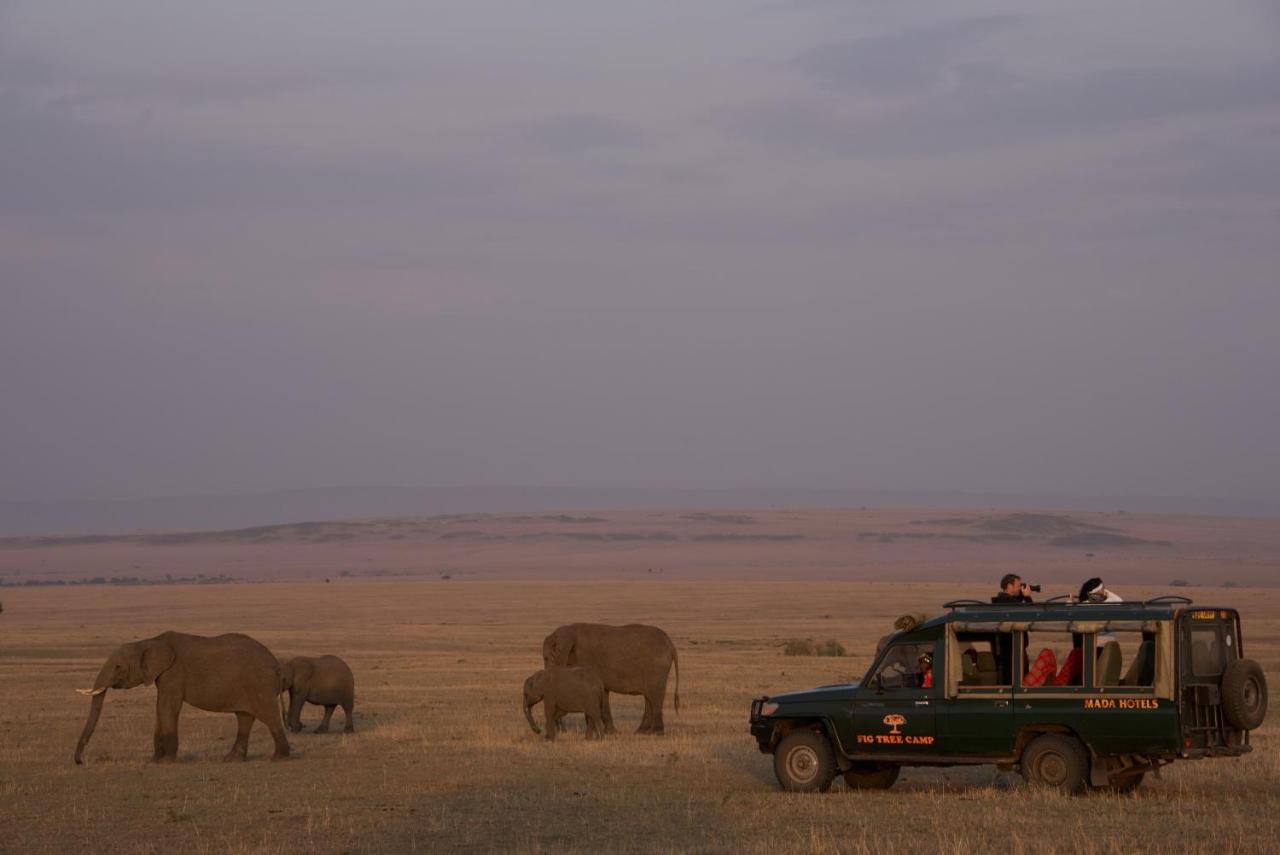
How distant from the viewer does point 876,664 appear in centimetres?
1923

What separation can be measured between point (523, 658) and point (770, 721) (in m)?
29.9

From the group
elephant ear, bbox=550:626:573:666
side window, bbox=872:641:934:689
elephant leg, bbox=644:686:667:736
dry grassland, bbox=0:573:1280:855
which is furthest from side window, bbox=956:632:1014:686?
elephant ear, bbox=550:626:573:666

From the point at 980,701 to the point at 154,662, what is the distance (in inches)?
426

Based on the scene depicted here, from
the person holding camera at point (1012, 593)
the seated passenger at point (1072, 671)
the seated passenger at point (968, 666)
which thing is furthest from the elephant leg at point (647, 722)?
the seated passenger at point (1072, 671)

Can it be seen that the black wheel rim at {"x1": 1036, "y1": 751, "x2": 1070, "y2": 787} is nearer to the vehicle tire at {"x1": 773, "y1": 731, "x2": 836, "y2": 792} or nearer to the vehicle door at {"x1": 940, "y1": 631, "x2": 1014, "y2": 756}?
the vehicle door at {"x1": 940, "y1": 631, "x2": 1014, "y2": 756}

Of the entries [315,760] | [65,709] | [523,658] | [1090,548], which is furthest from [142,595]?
[1090,548]

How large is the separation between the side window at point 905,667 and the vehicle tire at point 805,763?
945 millimetres

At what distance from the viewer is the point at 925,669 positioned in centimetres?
1908

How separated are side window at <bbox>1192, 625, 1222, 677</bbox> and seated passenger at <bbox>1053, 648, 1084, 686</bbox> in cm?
115

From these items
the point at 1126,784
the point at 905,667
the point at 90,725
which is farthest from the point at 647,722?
the point at 1126,784

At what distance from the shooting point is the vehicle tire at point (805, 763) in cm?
1938

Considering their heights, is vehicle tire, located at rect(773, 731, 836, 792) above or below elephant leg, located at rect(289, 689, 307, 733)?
above

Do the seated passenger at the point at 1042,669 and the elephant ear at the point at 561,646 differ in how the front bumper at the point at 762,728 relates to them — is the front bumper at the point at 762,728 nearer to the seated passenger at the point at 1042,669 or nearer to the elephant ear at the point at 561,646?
the seated passenger at the point at 1042,669

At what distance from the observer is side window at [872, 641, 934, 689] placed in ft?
62.5
